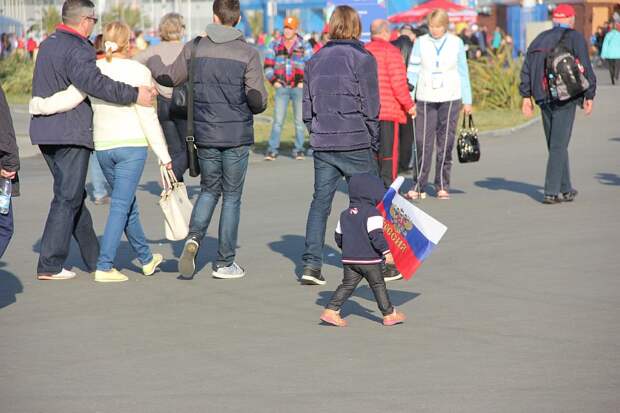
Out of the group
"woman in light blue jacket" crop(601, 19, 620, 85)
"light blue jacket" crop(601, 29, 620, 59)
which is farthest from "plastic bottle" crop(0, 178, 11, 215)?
"light blue jacket" crop(601, 29, 620, 59)

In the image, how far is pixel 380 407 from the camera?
Answer: 5762 millimetres

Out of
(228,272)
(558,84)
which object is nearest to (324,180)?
(228,272)

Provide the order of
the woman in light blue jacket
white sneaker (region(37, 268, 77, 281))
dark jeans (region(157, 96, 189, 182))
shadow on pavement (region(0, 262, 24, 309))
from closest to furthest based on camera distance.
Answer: shadow on pavement (region(0, 262, 24, 309)) < white sneaker (region(37, 268, 77, 281)) < dark jeans (region(157, 96, 189, 182)) < the woman in light blue jacket

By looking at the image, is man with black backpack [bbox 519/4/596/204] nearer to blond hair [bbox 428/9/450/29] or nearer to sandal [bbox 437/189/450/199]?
blond hair [bbox 428/9/450/29]

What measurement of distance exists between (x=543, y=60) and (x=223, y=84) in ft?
15.7

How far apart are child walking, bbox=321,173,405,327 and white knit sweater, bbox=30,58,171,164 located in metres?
2.01

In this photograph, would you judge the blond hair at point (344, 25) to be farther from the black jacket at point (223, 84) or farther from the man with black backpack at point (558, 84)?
the man with black backpack at point (558, 84)

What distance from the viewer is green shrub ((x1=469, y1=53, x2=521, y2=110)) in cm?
2702

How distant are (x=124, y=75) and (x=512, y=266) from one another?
3189 millimetres

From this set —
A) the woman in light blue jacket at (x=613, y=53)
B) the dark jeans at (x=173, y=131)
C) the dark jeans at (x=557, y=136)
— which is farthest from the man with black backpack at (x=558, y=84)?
the woman in light blue jacket at (x=613, y=53)

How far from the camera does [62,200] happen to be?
9148 millimetres

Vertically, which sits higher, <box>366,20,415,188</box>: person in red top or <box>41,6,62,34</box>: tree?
<box>366,20,415,188</box>: person in red top

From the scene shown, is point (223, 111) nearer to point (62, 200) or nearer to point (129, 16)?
point (62, 200)

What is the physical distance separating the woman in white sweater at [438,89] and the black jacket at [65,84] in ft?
17.0
